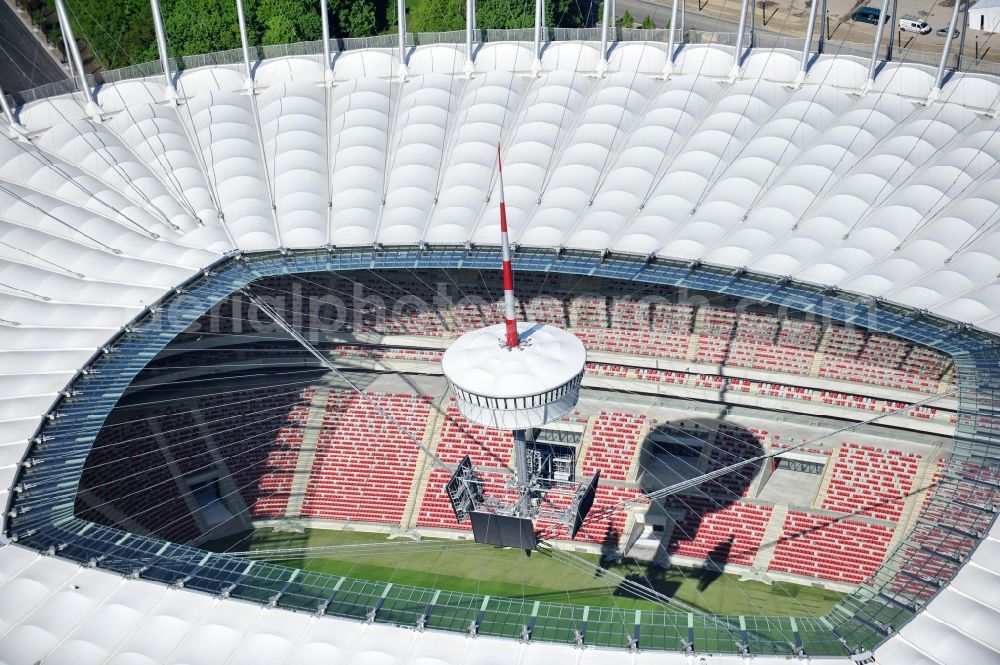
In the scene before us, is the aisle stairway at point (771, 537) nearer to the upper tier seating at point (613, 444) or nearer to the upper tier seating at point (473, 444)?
the upper tier seating at point (613, 444)

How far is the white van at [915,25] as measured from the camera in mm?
66125

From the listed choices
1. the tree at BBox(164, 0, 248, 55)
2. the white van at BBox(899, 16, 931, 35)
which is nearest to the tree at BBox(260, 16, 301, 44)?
the tree at BBox(164, 0, 248, 55)

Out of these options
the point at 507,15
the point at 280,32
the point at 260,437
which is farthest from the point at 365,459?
the point at 280,32

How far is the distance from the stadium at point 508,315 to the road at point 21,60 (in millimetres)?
27566

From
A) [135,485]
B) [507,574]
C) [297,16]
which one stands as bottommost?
[507,574]

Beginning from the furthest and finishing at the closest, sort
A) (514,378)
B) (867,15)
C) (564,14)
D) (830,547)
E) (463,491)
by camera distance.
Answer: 1. (867,15)
2. (564,14)
3. (830,547)
4. (463,491)
5. (514,378)

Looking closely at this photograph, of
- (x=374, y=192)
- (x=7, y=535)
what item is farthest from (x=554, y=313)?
(x=7, y=535)

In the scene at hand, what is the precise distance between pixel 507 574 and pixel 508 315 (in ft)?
52.0

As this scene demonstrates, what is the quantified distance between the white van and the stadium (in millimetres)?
28796

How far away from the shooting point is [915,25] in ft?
217

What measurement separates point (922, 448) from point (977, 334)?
9.15 metres

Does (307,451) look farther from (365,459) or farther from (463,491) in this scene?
(463,491)

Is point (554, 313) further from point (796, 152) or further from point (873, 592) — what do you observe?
point (873, 592)

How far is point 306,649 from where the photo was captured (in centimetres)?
2345
